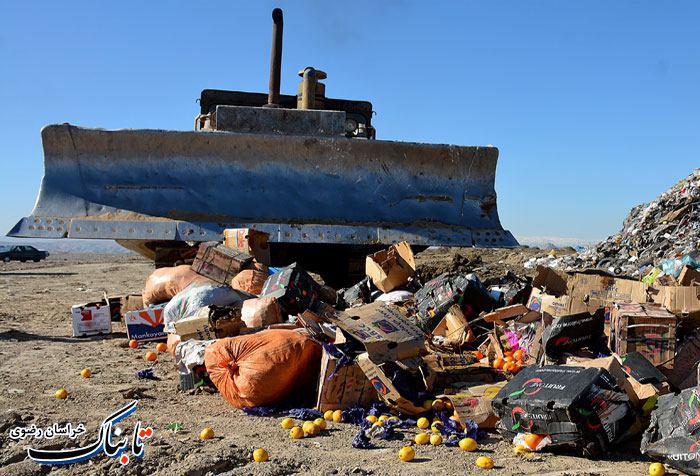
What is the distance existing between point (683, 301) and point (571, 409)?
163 cm

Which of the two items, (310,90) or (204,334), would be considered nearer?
(204,334)

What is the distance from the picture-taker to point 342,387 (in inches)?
129

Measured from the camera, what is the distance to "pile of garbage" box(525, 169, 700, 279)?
991 cm

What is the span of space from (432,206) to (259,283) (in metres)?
2.14

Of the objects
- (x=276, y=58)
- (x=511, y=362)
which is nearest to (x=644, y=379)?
(x=511, y=362)

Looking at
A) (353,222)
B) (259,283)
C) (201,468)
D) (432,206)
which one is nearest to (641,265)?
(432,206)

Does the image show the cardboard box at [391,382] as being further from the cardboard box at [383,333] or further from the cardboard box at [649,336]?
the cardboard box at [649,336]

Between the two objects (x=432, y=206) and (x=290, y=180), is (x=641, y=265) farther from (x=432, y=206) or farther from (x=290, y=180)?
(x=290, y=180)

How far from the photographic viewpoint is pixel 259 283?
17.2 feet

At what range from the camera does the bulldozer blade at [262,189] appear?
6.09 m

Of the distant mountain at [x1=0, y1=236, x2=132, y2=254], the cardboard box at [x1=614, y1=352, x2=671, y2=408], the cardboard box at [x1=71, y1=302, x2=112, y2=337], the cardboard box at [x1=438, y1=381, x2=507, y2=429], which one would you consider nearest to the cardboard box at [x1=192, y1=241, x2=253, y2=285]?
the cardboard box at [x1=71, y1=302, x2=112, y2=337]

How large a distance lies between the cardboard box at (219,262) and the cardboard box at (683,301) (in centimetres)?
303

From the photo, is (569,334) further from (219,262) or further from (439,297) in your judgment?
(219,262)

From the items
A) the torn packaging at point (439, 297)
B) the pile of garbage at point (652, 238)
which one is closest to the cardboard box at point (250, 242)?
the torn packaging at point (439, 297)
